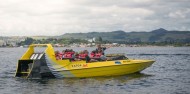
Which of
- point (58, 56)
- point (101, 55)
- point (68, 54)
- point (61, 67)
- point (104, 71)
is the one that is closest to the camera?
point (61, 67)

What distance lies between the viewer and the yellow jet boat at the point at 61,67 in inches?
1300

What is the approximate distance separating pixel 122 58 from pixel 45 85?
8969mm

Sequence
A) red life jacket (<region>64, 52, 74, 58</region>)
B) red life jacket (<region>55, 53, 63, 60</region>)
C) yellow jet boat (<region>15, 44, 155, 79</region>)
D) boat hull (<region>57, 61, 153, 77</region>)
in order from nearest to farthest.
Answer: yellow jet boat (<region>15, 44, 155, 79</region>) < boat hull (<region>57, 61, 153, 77</region>) < red life jacket (<region>55, 53, 63, 60</region>) < red life jacket (<region>64, 52, 74, 58</region>)

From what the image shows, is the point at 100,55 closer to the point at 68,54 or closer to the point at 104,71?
the point at 104,71

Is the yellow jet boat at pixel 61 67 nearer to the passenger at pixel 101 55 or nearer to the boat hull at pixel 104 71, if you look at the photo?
the boat hull at pixel 104 71

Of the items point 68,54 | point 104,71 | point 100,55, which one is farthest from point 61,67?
point 100,55

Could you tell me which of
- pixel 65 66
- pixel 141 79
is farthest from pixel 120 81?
pixel 65 66

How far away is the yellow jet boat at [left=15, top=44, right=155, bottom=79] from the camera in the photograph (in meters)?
33.0

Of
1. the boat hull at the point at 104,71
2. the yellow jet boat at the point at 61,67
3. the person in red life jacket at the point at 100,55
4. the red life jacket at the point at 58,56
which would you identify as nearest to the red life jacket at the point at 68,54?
the red life jacket at the point at 58,56

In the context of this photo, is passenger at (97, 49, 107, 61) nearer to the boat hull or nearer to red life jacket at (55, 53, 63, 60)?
the boat hull

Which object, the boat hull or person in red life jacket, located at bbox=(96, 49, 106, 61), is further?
person in red life jacket, located at bbox=(96, 49, 106, 61)

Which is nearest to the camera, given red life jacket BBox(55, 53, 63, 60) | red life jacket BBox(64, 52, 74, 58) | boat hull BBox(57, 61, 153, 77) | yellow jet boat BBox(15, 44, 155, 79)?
yellow jet boat BBox(15, 44, 155, 79)

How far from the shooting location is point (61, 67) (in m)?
33.2

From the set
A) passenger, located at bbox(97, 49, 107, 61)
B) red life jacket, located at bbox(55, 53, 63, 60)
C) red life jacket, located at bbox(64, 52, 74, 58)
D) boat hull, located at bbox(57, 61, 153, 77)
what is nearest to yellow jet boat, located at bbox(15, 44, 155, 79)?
boat hull, located at bbox(57, 61, 153, 77)
